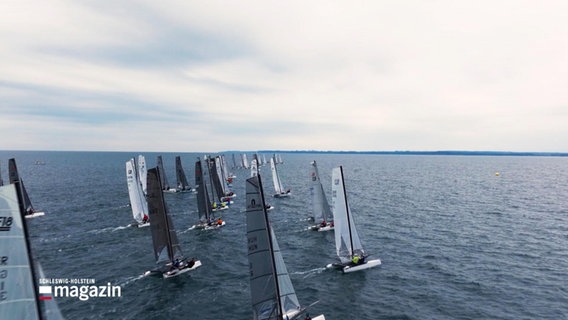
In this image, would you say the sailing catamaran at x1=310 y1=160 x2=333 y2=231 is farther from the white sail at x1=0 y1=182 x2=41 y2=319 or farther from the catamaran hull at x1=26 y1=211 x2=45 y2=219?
the catamaran hull at x1=26 y1=211 x2=45 y2=219

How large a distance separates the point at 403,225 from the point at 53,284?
168 feet

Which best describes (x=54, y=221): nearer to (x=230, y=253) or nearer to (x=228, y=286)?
(x=230, y=253)

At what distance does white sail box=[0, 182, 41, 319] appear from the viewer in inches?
472

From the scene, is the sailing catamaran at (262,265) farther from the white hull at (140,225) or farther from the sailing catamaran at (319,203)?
the white hull at (140,225)

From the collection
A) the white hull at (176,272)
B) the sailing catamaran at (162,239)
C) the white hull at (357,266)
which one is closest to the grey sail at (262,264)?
the white hull at (357,266)

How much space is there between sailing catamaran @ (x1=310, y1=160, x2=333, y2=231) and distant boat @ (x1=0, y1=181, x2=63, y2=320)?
39.6 m

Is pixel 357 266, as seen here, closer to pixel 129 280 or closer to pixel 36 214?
pixel 129 280

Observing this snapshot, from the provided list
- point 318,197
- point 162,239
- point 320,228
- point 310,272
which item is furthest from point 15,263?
point 320,228

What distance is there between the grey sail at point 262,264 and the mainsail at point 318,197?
1115 inches

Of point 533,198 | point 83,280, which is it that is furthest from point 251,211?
point 533,198

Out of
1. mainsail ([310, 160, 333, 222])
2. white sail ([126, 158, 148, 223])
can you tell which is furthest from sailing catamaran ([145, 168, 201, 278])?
mainsail ([310, 160, 333, 222])

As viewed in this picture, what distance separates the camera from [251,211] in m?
20.4

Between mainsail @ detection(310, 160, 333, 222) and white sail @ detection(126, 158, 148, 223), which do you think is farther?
white sail @ detection(126, 158, 148, 223)

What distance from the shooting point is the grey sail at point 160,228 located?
32616mm
